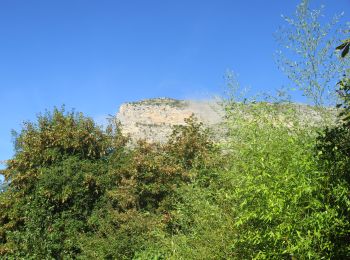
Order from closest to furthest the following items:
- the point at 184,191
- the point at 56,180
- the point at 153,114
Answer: the point at 184,191 → the point at 56,180 → the point at 153,114

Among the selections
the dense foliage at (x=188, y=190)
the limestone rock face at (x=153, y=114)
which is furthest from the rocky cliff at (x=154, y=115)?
the dense foliage at (x=188, y=190)

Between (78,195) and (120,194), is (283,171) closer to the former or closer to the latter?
(120,194)

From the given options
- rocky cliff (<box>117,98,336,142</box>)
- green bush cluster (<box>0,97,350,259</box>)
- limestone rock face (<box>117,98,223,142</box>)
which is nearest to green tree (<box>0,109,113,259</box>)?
green bush cluster (<box>0,97,350,259</box>)

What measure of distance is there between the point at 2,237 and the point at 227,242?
1216cm

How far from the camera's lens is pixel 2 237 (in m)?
17.5

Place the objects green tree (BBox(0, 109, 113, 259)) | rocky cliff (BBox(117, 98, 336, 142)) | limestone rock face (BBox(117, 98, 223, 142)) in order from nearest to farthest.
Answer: green tree (BBox(0, 109, 113, 259)) → rocky cliff (BBox(117, 98, 336, 142)) → limestone rock face (BBox(117, 98, 223, 142))

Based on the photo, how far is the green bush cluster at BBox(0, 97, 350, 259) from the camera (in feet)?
20.6

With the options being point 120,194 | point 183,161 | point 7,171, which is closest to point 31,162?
point 7,171

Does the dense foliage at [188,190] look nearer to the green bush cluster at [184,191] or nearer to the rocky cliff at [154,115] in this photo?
the green bush cluster at [184,191]

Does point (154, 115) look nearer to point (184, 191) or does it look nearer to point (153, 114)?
point (153, 114)

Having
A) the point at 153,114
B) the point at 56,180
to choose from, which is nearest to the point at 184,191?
the point at 56,180

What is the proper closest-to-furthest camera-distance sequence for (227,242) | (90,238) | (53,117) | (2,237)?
(227,242) < (90,238) < (2,237) < (53,117)

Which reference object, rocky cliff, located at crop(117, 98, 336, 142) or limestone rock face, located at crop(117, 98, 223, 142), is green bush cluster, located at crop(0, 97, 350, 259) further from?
limestone rock face, located at crop(117, 98, 223, 142)

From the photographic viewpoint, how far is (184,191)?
13.5 m
